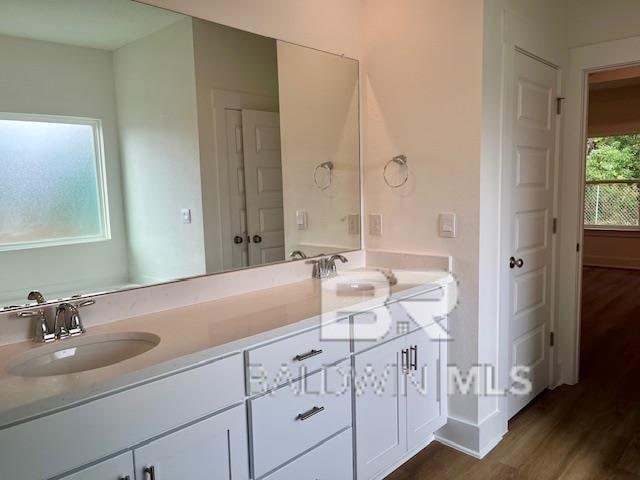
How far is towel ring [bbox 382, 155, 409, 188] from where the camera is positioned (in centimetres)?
255

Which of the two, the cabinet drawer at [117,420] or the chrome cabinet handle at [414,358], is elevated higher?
the cabinet drawer at [117,420]

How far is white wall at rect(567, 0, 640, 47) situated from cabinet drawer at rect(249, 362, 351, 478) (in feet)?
8.14

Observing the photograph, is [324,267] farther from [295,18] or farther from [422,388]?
[295,18]

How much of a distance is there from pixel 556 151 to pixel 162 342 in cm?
259

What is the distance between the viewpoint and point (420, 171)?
2480 millimetres

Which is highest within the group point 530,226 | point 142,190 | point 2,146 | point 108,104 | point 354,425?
point 108,104

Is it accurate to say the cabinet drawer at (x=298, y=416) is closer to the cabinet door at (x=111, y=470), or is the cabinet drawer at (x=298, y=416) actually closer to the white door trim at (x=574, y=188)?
the cabinet door at (x=111, y=470)

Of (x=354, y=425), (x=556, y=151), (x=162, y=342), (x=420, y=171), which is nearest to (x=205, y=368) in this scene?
(x=162, y=342)

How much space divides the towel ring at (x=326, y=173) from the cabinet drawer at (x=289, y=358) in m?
1.01

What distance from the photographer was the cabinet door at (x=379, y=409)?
198cm

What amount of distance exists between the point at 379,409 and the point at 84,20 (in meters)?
1.92

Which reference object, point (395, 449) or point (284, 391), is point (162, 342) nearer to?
point (284, 391)

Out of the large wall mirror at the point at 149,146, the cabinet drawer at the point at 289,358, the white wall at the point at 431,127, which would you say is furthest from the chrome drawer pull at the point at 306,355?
the white wall at the point at 431,127

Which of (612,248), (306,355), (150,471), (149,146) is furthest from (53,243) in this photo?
(612,248)
